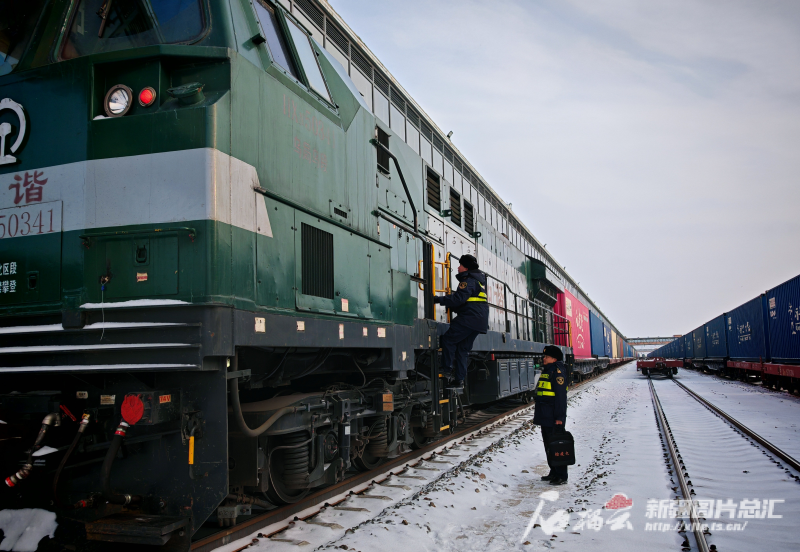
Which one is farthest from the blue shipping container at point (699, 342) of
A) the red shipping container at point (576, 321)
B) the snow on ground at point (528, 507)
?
the snow on ground at point (528, 507)

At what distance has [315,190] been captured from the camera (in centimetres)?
443

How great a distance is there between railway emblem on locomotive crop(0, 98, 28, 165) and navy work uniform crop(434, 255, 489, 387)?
420 cm

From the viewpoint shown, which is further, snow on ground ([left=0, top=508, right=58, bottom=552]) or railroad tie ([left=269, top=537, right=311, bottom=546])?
railroad tie ([left=269, top=537, right=311, bottom=546])

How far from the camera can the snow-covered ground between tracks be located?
3.94 m

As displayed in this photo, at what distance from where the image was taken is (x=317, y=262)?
4.31 m

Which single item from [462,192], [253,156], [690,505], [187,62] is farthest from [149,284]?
[462,192]

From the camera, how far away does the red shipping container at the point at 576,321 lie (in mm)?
20938

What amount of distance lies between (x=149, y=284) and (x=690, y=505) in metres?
4.55

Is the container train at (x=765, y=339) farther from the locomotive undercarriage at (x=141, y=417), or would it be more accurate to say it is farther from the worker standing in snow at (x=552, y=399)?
the locomotive undercarriage at (x=141, y=417)

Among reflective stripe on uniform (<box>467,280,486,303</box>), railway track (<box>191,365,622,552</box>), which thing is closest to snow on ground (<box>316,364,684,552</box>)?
railway track (<box>191,365,622,552</box>)

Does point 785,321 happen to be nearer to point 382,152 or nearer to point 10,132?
point 382,152

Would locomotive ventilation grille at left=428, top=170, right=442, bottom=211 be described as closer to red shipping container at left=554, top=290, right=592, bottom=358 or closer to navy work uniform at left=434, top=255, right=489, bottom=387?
navy work uniform at left=434, top=255, right=489, bottom=387

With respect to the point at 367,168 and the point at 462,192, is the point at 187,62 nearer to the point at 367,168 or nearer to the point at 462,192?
the point at 367,168

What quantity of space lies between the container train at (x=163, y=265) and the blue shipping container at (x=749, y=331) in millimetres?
21331
